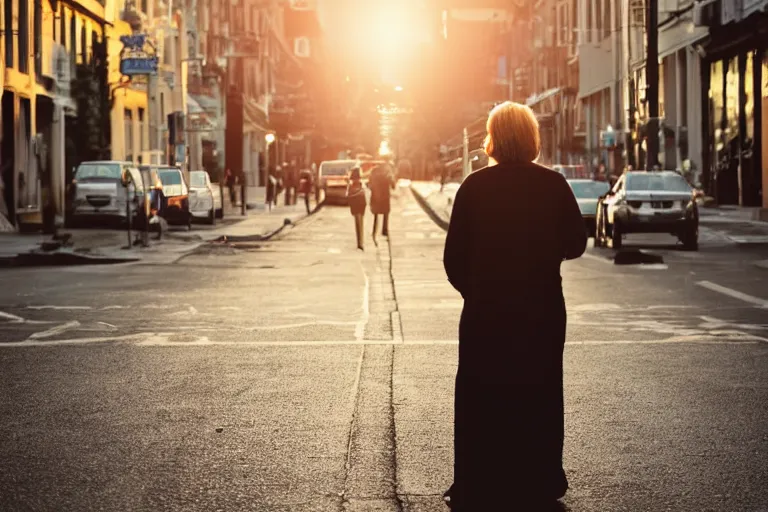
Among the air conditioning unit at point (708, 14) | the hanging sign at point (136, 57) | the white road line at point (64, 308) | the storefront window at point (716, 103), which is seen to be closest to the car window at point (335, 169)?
the hanging sign at point (136, 57)

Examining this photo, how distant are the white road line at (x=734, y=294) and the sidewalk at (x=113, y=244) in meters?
9.54

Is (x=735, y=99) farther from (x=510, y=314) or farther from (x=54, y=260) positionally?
(x=510, y=314)

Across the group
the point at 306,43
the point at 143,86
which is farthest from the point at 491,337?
the point at 306,43

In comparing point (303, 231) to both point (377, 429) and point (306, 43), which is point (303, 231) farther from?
point (306, 43)

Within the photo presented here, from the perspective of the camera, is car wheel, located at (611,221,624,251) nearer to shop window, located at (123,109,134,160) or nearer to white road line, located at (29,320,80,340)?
white road line, located at (29,320,80,340)

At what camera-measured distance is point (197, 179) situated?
42.9 meters

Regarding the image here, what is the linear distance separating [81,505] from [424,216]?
4309 centimetres

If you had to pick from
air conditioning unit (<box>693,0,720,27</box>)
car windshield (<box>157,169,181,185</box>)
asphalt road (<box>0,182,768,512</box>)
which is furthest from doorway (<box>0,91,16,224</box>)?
air conditioning unit (<box>693,0,720,27</box>)

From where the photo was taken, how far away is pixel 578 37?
2621 inches

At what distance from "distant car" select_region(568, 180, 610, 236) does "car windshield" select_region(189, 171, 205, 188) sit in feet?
37.7

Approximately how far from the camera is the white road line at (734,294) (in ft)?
52.7

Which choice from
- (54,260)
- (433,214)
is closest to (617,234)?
(54,260)

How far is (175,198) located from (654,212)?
15.4 m

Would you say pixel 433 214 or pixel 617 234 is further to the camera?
pixel 433 214
